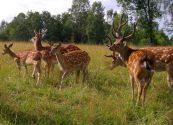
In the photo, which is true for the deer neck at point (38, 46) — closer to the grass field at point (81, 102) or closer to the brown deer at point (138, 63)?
the grass field at point (81, 102)

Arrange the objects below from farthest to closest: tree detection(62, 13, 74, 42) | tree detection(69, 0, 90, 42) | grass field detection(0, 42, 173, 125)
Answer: tree detection(69, 0, 90, 42) → tree detection(62, 13, 74, 42) → grass field detection(0, 42, 173, 125)

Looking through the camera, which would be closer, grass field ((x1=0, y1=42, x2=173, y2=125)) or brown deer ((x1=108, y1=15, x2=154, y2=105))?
grass field ((x1=0, y1=42, x2=173, y2=125))

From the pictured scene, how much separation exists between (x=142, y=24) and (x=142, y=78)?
31.5m

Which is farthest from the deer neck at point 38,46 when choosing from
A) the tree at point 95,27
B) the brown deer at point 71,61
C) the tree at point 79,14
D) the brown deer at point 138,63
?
the tree at point 79,14

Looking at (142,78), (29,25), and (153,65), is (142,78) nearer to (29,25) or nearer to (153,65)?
(153,65)

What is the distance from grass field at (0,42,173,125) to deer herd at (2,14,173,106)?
36 cm

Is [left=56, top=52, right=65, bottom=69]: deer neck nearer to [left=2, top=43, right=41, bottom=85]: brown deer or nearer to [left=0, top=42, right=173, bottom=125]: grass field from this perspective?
[left=0, top=42, right=173, bottom=125]: grass field

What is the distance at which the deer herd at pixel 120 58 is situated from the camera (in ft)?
37.0

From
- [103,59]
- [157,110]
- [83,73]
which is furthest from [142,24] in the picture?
[157,110]

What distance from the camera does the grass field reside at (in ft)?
31.7

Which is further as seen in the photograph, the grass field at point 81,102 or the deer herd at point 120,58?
the deer herd at point 120,58

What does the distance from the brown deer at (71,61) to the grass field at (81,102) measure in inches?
11.7

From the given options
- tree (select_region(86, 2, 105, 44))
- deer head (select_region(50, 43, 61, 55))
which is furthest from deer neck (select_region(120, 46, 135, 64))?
tree (select_region(86, 2, 105, 44))

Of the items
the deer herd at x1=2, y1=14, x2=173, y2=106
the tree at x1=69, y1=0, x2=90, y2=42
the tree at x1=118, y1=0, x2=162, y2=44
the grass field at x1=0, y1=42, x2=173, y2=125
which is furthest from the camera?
the tree at x1=69, y1=0, x2=90, y2=42
